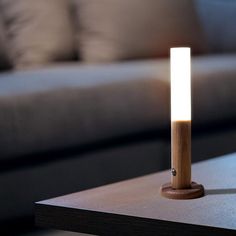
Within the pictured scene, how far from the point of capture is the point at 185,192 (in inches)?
43.6

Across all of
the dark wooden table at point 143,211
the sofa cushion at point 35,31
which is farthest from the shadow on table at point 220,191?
the sofa cushion at point 35,31

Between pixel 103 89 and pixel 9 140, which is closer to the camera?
pixel 9 140

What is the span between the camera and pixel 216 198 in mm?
1104

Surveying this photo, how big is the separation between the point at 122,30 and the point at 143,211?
6.08 ft

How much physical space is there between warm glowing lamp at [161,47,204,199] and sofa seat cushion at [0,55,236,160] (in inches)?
30.0

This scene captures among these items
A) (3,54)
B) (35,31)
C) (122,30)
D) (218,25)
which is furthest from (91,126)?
(218,25)

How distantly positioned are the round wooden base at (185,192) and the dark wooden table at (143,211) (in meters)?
0.01

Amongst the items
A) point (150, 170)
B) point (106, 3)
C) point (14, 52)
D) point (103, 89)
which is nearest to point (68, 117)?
point (103, 89)

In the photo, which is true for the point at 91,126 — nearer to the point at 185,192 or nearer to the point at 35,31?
the point at 35,31

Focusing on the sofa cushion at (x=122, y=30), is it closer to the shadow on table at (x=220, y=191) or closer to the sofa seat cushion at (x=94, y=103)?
the sofa seat cushion at (x=94, y=103)

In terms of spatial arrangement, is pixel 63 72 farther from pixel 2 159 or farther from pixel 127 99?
pixel 2 159

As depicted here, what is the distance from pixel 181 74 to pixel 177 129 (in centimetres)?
8

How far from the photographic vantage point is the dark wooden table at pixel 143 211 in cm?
98

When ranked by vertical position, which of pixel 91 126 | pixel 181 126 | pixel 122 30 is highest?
pixel 122 30
